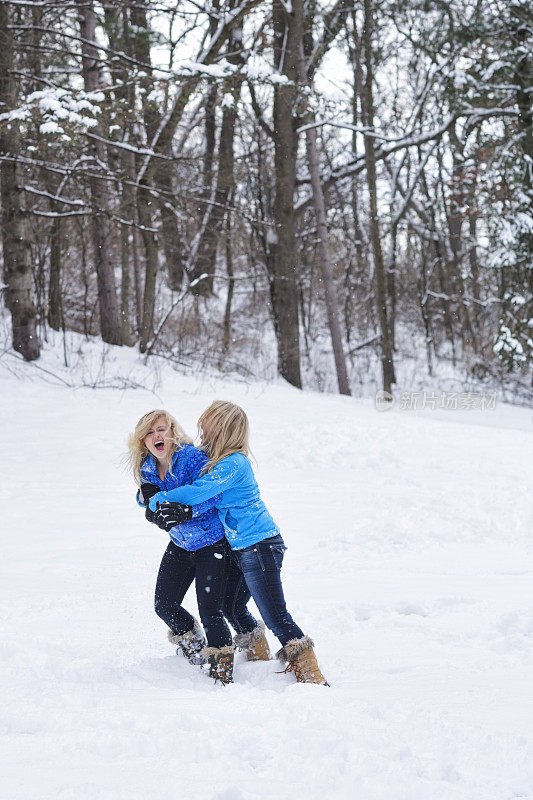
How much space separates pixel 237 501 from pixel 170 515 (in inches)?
14.9

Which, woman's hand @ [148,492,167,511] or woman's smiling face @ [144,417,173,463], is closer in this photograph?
woman's hand @ [148,492,167,511]

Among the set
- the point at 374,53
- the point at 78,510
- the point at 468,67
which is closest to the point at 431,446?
the point at 78,510

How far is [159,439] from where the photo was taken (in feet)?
11.9

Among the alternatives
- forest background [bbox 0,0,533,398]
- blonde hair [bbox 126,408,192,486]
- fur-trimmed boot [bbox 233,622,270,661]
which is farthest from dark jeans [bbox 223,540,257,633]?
forest background [bbox 0,0,533,398]

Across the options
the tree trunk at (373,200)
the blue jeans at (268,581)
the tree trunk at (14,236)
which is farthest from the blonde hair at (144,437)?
the tree trunk at (373,200)

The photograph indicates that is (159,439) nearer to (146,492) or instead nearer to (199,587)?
(146,492)

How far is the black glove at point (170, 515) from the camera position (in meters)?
3.41

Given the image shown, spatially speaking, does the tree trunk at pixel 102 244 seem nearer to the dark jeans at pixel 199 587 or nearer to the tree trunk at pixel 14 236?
the tree trunk at pixel 14 236

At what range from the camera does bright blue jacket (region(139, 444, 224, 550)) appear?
3678mm

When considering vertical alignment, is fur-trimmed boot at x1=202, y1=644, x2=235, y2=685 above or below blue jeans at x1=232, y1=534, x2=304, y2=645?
below

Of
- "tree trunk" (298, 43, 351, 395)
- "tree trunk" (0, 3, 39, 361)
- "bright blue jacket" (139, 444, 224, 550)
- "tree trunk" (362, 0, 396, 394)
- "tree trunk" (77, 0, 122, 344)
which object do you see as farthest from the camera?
"tree trunk" (362, 0, 396, 394)

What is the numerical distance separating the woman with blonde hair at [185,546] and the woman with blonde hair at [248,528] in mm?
85

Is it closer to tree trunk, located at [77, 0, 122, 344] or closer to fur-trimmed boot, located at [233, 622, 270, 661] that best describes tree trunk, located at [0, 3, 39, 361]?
tree trunk, located at [77, 0, 122, 344]

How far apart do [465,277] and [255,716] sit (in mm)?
17483
